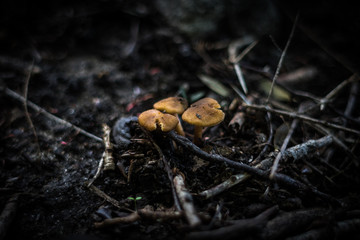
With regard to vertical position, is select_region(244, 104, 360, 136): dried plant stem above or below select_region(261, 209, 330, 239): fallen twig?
above

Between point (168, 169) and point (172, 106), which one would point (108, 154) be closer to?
point (168, 169)

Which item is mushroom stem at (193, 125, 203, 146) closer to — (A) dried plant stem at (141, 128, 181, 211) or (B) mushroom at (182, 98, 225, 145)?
(B) mushroom at (182, 98, 225, 145)

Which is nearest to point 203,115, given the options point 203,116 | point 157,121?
point 203,116

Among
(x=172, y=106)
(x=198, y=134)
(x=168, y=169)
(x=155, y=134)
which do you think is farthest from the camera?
(x=198, y=134)

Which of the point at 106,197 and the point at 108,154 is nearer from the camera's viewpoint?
the point at 106,197

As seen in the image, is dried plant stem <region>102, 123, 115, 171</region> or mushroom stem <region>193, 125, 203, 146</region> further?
mushroom stem <region>193, 125, 203, 146</region>

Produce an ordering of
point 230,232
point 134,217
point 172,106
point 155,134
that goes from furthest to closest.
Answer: point 155,134, point 172,106, point 134,217, point 230,232

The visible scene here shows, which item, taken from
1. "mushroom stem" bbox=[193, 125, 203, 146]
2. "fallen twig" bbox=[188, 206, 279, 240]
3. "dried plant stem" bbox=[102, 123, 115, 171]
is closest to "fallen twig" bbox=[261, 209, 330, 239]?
"fallen twig" bbox=[188, 206, 279, 240]

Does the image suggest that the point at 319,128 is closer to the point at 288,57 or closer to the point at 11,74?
the point at 288,57
